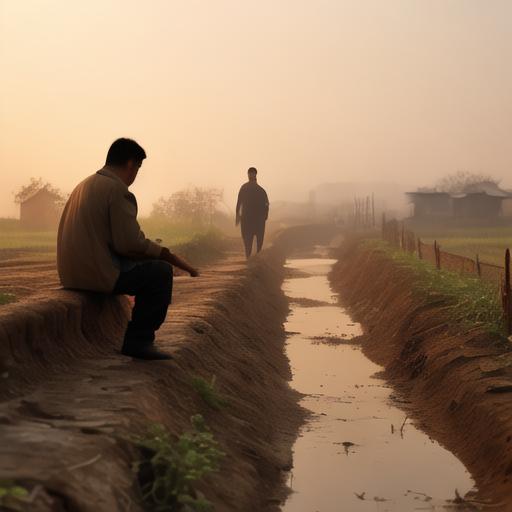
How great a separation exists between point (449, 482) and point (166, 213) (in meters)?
53.7

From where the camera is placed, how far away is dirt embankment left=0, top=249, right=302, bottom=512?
4.62 meters

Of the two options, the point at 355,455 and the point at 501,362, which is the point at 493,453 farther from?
the point at 501,362

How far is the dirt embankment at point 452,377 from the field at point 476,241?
10695mm

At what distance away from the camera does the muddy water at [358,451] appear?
747 cm

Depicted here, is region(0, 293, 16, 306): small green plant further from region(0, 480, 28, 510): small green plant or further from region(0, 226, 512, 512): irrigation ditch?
region(0, 480, 28, 510): small green plant

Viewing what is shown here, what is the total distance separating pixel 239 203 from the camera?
782 inches

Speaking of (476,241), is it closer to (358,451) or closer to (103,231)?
(358,451)

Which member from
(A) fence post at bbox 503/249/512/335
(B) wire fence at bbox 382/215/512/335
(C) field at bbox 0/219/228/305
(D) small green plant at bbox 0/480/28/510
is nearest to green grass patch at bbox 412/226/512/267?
(B) wire fence at bbox 382/215/512/335

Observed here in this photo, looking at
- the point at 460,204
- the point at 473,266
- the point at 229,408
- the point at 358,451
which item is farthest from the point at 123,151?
the point at 460,204

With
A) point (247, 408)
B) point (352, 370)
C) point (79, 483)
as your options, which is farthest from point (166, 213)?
point (79, 483)

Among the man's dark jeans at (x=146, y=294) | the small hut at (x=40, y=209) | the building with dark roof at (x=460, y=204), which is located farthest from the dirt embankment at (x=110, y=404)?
the building with dark roof at (x=460, y=204)

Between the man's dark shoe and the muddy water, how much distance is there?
1.50m

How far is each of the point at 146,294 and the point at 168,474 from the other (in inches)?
101

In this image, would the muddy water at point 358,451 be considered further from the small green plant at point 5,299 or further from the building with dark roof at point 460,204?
the building with dark roof at point 460,204
